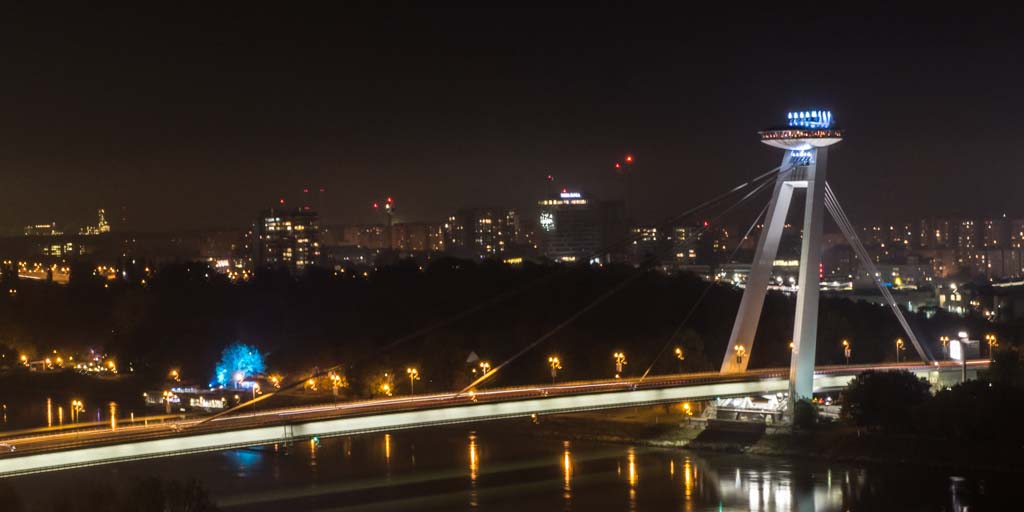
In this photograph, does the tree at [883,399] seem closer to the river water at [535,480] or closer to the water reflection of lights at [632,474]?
the river water at [535,480]

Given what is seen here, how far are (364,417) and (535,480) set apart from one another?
2.91 meters

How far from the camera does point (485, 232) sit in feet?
266

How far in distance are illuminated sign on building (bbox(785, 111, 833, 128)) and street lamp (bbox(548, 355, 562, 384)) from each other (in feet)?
22.6

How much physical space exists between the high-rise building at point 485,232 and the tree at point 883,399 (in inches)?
2198

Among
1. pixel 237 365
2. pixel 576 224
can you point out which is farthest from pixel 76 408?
pixel 576 224

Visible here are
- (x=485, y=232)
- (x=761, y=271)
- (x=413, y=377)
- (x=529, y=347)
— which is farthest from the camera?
(x=485, y=232)

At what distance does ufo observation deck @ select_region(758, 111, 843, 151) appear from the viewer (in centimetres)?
2206

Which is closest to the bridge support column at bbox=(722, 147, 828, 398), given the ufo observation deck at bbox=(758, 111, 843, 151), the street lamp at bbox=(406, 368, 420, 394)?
the ufo observation deck at bbox=(758, 111, 843, 151)

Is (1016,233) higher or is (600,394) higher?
(1016,233)

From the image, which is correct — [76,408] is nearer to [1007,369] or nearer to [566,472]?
[566,472]

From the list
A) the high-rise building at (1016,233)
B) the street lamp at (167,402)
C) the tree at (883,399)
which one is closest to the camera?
the tree at (883,399)

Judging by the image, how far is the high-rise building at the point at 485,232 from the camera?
261 feet

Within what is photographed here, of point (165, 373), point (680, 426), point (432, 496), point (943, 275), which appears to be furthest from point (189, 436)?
point (943, 275)

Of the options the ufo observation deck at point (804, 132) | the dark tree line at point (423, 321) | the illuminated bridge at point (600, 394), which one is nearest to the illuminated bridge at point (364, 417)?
the illuminated bridge at point (600, 394)
